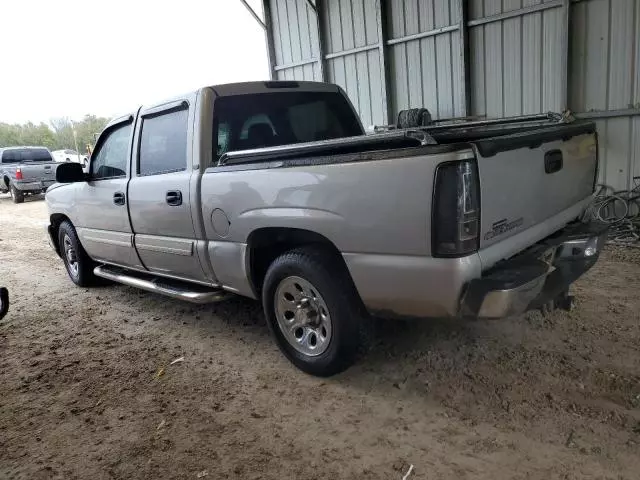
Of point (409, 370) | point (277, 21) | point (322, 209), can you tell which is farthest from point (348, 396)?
point (277, 21)

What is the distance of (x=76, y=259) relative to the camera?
19.4 feet

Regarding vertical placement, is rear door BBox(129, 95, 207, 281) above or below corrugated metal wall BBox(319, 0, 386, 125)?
below

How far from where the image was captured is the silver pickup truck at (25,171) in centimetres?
1692

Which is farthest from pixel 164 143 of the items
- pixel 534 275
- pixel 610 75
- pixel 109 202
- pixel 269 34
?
pixel 269 34

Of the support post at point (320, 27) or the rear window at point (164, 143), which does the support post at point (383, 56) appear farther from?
the rear window at point (164, 143)

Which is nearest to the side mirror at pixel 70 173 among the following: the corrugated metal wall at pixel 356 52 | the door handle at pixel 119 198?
the door handle at pixel 119 198

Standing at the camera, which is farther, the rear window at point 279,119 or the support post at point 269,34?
the support post at point 269,34

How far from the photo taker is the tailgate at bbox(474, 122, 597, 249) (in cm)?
252

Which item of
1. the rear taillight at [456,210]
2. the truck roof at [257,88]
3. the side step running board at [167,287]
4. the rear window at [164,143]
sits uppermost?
the truck roof at [257,88]

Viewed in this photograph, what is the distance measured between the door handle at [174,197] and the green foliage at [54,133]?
118 feet

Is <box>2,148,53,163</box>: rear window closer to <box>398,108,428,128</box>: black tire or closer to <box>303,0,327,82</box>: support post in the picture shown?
<box>303,0,327,82</box>: support post

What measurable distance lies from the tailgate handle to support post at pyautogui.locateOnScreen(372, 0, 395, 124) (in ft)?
23.0

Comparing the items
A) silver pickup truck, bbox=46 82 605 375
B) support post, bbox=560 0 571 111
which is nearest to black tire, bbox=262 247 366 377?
silver pickup truck, bbox=46 82 605 375

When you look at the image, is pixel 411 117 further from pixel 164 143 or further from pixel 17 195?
pixel 17 195
